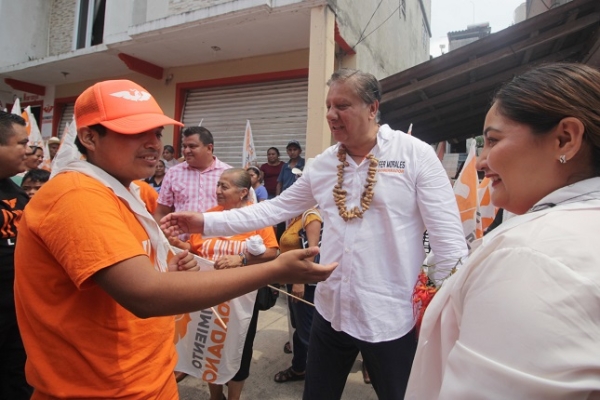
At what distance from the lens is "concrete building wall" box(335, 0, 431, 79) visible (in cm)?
673

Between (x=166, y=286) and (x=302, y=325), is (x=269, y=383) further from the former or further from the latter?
(x=166, y=286)

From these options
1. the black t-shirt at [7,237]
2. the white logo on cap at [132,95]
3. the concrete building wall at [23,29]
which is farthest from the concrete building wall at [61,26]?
the white logo on cap at [132,95]

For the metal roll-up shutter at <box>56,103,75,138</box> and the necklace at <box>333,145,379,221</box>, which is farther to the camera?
the metal roll-up shutter at <box>56,103,75,138</box>

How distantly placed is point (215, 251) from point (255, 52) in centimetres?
573

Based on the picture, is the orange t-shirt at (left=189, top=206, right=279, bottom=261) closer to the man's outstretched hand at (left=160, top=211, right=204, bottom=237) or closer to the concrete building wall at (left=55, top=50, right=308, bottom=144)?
the man's outstretched hand at (left=160, top=211, right=204, bottom=237)

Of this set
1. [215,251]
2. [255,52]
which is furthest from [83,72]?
[215,251]

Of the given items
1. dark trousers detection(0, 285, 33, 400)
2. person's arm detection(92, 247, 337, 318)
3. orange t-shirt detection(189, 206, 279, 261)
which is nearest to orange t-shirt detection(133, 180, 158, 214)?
orange t-shirt detection(189, 206, 279, 261)

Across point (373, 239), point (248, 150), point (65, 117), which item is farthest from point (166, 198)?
point (65, 117)

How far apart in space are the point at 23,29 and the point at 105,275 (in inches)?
462

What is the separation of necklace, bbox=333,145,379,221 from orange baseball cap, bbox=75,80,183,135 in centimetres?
97

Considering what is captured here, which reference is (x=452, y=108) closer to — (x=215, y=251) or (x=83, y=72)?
(x=215, y=251)

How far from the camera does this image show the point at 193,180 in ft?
11.8

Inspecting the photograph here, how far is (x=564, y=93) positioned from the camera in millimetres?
926

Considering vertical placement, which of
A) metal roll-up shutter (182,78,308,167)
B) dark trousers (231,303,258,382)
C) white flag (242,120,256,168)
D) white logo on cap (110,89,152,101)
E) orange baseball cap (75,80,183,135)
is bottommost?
dark trousers (231,303,258,382)
